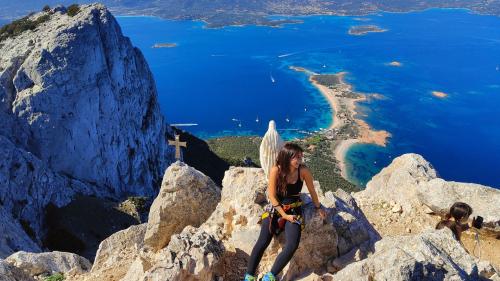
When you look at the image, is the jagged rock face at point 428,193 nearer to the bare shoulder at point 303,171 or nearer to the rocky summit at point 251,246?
the rocky summit at point 251,246

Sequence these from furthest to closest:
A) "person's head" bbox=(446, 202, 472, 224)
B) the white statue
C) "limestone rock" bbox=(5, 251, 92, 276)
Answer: "limestone rock" bbox=(5, 251, 92, 276) → "person's head" bbox=(446, 202, 472, 224) → the white statue

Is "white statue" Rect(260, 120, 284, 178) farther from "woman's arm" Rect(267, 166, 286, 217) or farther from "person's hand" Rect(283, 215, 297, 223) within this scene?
"person's hand" Rect(283, 215, 297, 223)

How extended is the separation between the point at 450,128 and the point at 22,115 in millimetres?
92061

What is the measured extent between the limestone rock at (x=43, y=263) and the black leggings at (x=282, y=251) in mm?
6637

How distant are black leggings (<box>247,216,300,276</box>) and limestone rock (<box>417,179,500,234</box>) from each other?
673cm

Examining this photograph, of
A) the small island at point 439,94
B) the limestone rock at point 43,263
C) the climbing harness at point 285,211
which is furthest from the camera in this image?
the small island at point 439,94

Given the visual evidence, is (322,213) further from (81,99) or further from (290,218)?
(81,99)

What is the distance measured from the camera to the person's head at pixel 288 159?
6.68 meters

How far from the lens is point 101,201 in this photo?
116ft

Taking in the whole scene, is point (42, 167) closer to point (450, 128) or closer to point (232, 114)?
point (232, 114)

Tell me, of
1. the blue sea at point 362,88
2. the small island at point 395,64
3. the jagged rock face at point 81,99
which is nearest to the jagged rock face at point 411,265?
the jagged rock face at point 81,99

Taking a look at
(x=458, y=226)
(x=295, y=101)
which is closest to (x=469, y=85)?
(x=295, y=101)

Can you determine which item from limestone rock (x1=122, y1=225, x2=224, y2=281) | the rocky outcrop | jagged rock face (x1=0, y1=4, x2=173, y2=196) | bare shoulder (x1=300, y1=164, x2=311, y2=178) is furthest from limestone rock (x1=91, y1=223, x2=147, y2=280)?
jagged rock face (x1=0, y1=4, x2=173, y2=196)

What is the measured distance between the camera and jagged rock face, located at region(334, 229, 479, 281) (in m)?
5.60
